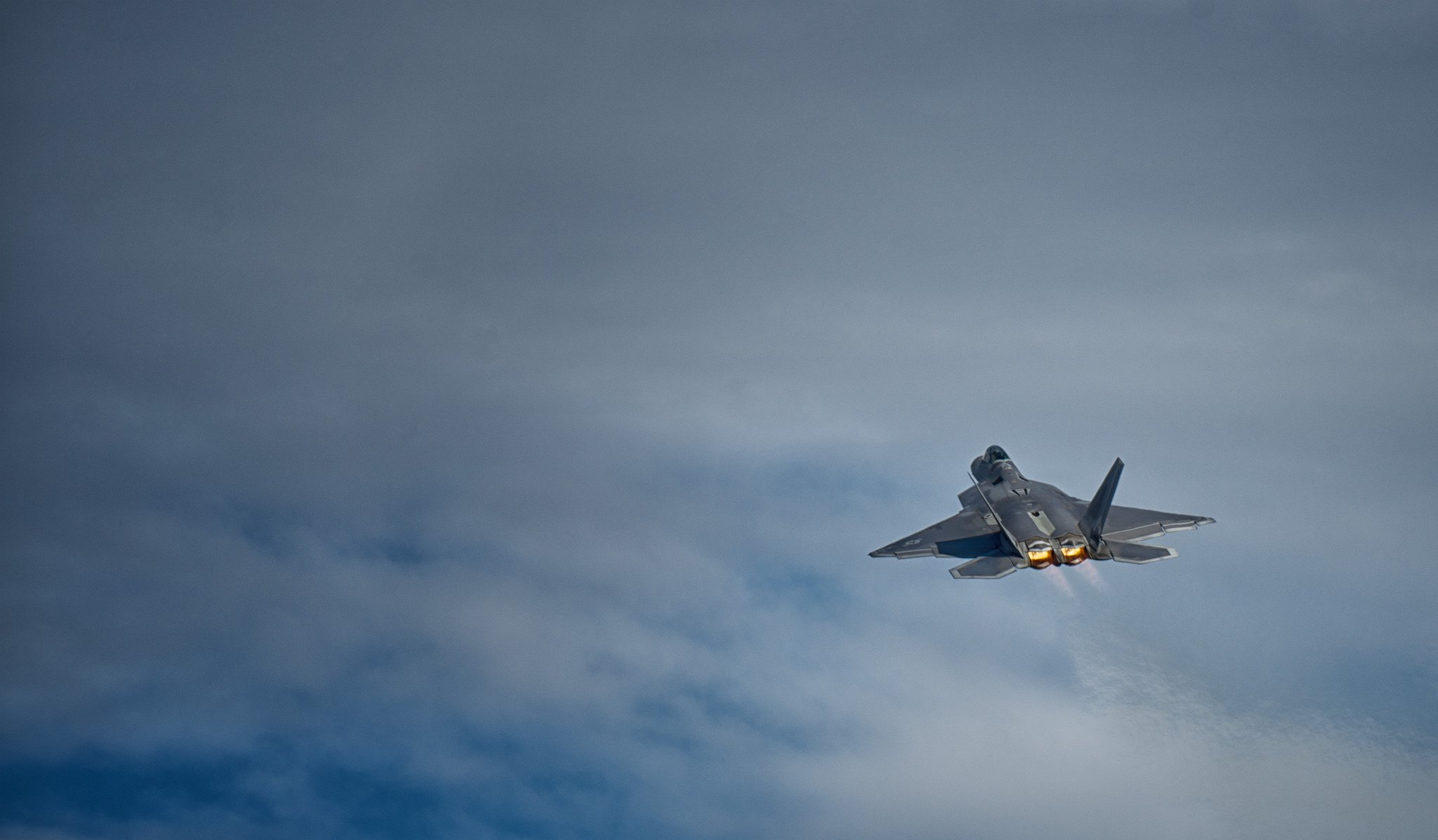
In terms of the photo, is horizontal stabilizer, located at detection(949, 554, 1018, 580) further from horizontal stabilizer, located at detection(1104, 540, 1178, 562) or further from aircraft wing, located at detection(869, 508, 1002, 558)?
horizontal stabilizer, located at detection(1104, 540, 1178, 562)

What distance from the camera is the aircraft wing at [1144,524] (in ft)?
315

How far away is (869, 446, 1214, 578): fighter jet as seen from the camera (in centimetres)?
9262

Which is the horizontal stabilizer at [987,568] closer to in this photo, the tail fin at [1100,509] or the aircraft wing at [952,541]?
the aircraft wing at [952,541]

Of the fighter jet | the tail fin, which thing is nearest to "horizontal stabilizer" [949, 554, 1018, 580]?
the fighter jet

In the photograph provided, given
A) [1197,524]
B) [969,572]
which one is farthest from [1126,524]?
[969,572]

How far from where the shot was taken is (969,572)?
92.8 m

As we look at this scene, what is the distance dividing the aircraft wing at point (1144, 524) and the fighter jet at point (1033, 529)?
2.2 inches

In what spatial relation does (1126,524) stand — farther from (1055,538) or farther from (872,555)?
(872,555)

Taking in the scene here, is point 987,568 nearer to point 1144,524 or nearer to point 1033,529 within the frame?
point 1033,529

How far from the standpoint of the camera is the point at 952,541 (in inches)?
3858

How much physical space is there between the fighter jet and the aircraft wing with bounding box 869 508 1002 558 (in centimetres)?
6

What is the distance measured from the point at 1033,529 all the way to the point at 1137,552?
788cm

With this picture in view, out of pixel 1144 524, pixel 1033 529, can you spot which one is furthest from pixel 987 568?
pixel 1144 524

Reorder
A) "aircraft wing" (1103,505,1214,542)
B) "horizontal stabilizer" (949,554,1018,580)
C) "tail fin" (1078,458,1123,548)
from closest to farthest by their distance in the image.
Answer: "tail fin" (1078,458,1123,548) → "horizontal stabilizer" (949,554,1018,580) → "aircraft wing" (1103,505,1214,542)
